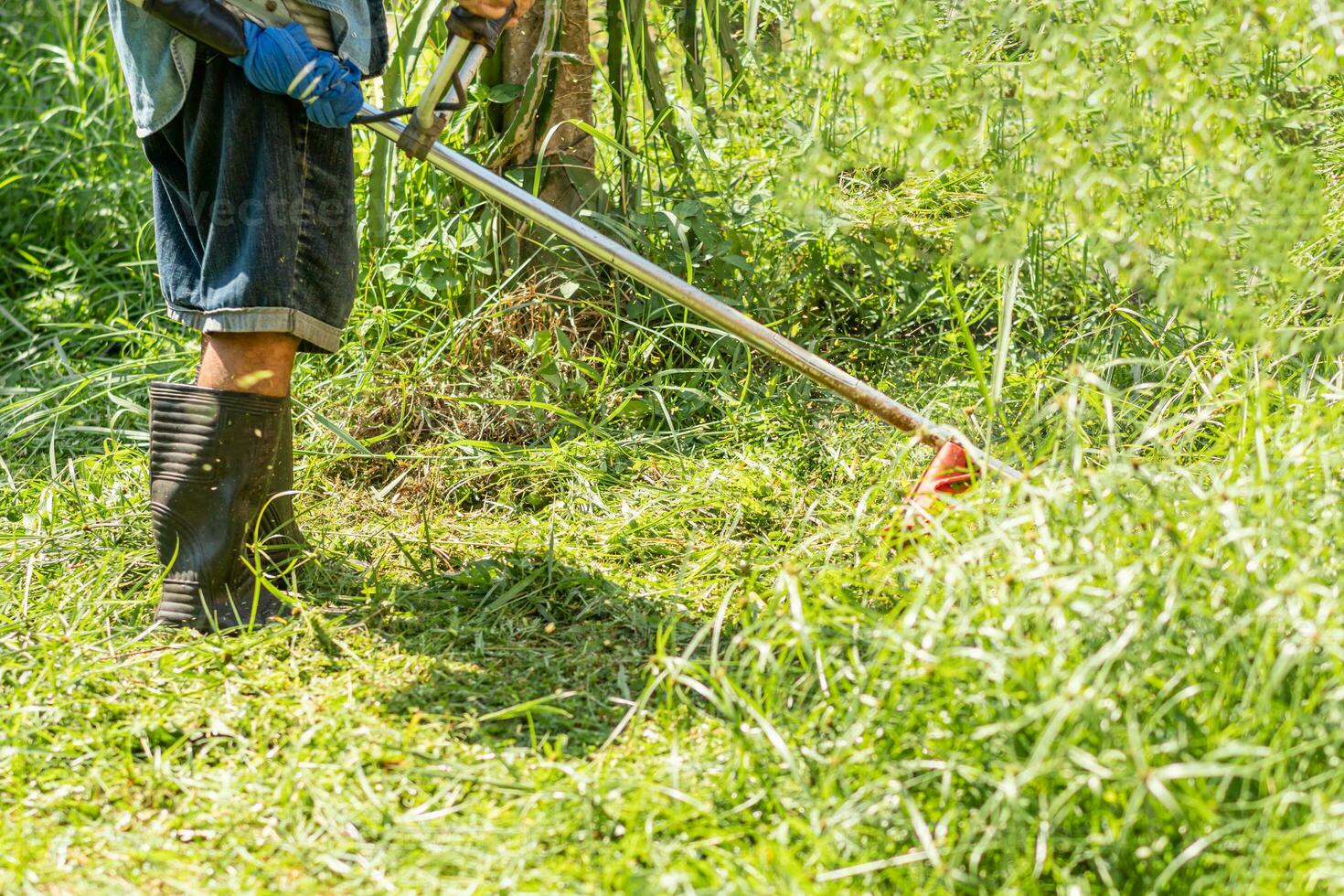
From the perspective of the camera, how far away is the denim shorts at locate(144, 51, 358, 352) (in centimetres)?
219

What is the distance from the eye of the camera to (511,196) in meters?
2.37

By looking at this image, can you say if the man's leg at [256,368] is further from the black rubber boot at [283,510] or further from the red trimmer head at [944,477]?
the red trimmer head at [944,477]

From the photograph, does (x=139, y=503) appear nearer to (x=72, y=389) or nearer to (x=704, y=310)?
(x=72, y=389)

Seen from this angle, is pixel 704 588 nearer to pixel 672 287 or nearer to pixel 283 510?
pixel 672 287

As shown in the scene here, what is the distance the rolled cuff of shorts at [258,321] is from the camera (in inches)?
87.4

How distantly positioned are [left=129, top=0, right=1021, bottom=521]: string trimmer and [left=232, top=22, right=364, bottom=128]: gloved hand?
0.03 meters

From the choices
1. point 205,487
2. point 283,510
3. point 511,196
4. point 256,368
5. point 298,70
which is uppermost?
point 298,70

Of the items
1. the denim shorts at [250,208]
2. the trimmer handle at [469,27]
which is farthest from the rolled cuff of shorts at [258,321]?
the trimmer handle at [469,27]

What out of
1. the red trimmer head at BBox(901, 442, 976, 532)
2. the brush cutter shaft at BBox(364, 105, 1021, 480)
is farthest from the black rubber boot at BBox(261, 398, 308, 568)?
the red trimmer head at BBox(901, 442, 976, 532)

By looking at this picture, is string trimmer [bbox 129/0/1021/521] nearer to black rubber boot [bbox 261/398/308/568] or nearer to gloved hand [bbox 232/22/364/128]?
gloved hand [bbox 232/22/364/128]

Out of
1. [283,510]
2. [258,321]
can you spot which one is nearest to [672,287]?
[258,321]

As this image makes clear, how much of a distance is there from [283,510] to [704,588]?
789mm

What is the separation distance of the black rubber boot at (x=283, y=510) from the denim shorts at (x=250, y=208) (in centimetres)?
18

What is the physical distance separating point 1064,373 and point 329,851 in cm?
185
